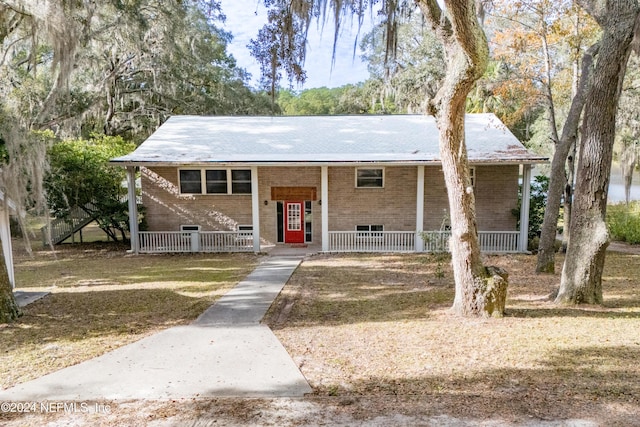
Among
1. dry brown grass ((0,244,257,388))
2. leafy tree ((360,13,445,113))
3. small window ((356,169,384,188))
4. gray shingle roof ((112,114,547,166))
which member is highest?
leafy tree ((360,13,445,113))

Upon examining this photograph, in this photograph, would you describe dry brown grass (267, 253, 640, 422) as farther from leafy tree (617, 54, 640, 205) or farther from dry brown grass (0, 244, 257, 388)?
leafy tree (617, 54, 640, 205)

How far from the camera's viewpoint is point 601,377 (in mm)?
4570

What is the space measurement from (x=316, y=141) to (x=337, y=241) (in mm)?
4240

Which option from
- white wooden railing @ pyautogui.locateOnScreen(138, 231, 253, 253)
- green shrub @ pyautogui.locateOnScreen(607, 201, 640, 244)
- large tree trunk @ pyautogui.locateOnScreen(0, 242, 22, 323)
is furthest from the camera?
green shrub @ pyautogui.locateOnScreen(607, 201, 640, 244)

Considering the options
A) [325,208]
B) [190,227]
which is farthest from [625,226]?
[190,227]

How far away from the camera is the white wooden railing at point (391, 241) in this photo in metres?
14.6

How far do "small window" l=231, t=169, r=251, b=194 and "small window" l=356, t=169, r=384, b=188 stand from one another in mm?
4332

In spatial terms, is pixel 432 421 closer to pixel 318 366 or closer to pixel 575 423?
pixel 575 423

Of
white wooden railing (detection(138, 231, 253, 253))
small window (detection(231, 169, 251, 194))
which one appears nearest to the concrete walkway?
white wooden railing (detection(138, 231, 253, 253))

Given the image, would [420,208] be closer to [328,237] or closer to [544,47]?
[328,237]

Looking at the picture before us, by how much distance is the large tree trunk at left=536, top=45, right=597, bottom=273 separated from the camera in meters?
9.97

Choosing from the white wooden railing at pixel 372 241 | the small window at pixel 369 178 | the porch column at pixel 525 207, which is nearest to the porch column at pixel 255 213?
the white wooden railing at pixel 372 241

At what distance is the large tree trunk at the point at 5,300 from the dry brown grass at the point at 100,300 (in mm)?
235

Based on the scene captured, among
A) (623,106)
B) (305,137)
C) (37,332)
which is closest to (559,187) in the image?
(305,137)
